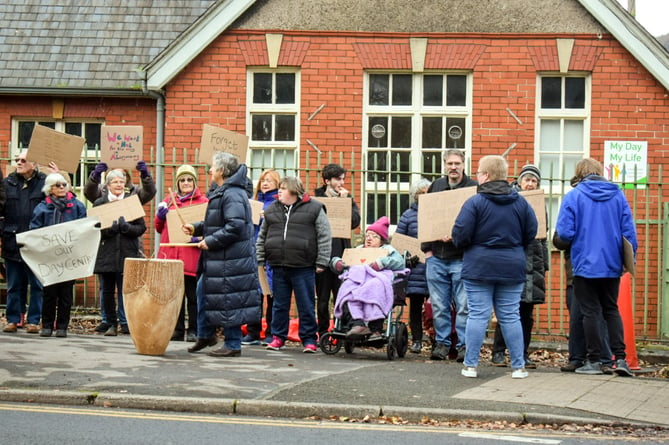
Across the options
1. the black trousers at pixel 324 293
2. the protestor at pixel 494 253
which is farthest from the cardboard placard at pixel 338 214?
the protestor at pixel 494 253

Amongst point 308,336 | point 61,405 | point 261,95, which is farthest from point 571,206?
point 261,95

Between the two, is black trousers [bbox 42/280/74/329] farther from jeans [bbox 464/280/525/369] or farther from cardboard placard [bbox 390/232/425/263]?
jeans [bbox 464/280/525/369]

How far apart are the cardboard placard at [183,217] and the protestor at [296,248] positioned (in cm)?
69

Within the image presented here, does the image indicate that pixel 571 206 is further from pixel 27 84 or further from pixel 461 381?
pixel 27 84

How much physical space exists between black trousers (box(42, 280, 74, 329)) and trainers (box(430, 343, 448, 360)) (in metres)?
3.98

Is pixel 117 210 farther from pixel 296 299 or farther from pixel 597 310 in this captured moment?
pixel 597 310

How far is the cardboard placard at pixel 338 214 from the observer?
476 inches

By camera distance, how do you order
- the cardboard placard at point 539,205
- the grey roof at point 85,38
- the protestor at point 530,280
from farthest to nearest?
the grey roof at point 85,38 → the cardboard placard at point 539,205 → the protestor at point 530,280

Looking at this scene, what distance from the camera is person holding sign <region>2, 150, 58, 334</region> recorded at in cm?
1205

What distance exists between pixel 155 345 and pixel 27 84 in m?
7.81

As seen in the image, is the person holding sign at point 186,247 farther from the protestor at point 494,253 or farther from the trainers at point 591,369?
the trainers at point 591,369

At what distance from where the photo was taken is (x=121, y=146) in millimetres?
12219

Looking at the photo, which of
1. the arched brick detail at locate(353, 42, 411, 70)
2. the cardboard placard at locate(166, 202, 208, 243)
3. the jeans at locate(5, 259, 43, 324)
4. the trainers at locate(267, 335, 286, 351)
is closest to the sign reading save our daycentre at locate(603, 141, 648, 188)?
the arched brick detail at locate(353, 42, 411, 70)

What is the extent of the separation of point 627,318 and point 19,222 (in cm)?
668
